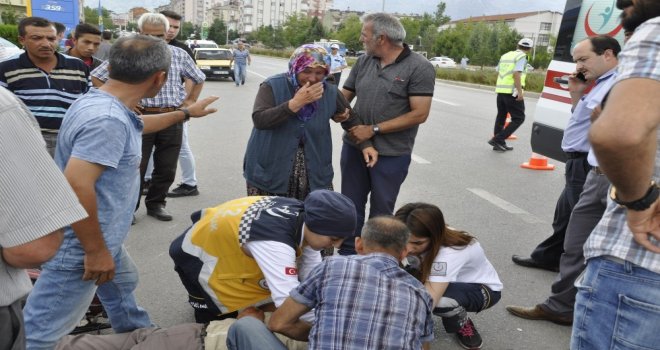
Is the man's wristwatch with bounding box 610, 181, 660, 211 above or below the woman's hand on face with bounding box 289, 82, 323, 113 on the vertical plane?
above

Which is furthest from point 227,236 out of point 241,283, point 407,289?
point 407,289

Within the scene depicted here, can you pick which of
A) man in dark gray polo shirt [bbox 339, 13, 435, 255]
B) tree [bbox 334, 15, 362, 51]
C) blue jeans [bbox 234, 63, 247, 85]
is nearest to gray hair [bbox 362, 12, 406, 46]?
man in dark gray polo shirt [bbox 339, 13, 435, 255]

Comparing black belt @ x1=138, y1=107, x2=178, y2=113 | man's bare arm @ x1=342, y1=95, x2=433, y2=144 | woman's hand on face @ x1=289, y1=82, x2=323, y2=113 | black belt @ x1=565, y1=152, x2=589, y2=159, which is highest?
woman's hand on face @ x1=289, y1=82, x2=323, y2=113

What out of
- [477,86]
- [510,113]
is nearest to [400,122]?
[510,113]

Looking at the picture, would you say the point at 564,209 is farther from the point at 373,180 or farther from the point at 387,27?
the point at 387,27

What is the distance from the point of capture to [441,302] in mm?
3182

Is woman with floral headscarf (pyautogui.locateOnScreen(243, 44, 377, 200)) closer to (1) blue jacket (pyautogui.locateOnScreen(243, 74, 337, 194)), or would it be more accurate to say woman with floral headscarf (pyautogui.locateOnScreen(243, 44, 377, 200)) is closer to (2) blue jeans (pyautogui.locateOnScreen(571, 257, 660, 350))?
(1) blue jacket (pyautogui.locateOnScreen(243, 74, 337, 194))

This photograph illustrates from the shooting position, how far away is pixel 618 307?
5.32 feet

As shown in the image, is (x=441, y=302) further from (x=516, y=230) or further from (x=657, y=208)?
(x=516, y=230)

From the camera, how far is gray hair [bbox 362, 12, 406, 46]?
3773mm

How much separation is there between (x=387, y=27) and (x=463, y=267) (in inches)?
64.3

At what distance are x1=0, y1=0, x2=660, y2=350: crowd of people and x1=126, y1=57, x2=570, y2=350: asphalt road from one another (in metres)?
0.22

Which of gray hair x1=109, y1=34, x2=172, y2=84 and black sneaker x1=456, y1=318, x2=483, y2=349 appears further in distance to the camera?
black sneaker x1=456, y1=318, x2=483, y2=349

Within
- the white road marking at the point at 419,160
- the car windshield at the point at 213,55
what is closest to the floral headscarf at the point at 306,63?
the white road marking at the point at 419,160
